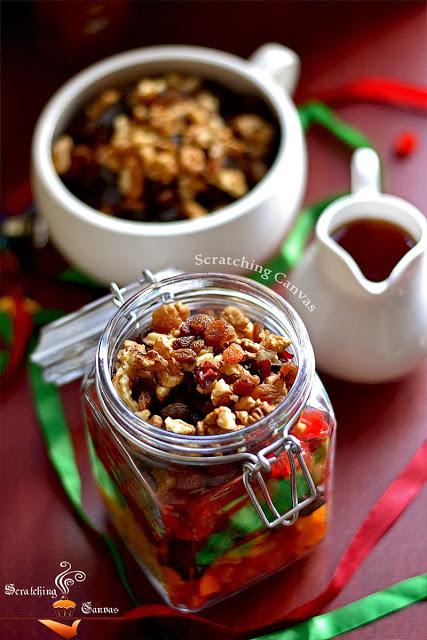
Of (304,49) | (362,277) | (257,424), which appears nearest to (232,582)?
(257,424)

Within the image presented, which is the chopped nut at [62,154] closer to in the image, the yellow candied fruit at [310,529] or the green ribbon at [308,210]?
the green ribbon at [308,210]

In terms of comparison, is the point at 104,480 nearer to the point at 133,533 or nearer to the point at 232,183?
the point at 133,533

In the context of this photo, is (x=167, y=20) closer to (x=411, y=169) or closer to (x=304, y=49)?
(x=304, y=49)

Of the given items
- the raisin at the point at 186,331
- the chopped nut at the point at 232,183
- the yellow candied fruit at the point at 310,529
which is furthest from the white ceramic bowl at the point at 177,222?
the yellow candied fruit at the point at 310,529

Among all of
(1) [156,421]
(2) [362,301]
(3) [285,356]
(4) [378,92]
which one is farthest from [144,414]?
(4) [378,92]

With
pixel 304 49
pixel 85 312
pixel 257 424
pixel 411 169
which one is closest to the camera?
pixel 257 424

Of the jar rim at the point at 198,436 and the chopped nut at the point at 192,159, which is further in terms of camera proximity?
the chopped nut at the point at 192,159
